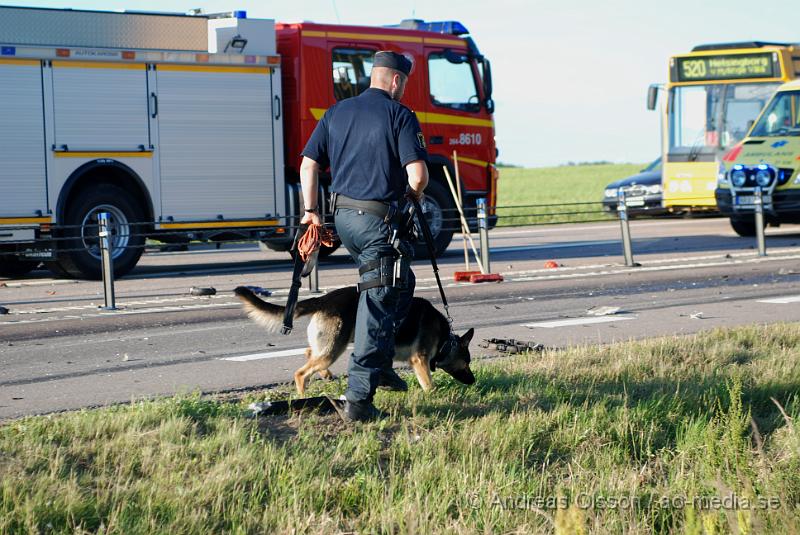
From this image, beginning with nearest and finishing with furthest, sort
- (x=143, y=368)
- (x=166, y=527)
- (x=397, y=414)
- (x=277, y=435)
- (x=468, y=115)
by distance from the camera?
1. (x=166, y=527)
2. (x=277, y=435)
3. (x=397, y=414)
4. (x=143, y=368)
5. (x=468, y=115)

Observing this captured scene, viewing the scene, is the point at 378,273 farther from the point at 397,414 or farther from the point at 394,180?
the point at 397,414

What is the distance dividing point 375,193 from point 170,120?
33.8ft

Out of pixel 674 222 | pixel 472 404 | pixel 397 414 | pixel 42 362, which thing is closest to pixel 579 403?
pixel 472 404

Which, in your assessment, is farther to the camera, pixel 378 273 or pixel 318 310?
pixel 318 310

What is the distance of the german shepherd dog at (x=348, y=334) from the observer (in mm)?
6711

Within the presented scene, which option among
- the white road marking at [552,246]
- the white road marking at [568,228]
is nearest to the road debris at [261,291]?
the white road marking at [552,246]

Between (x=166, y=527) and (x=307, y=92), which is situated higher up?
(x=307, y=92)

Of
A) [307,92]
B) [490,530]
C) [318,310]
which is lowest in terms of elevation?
[490,530]

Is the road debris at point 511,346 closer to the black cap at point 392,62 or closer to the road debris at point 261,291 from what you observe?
the black cap at point 392,62

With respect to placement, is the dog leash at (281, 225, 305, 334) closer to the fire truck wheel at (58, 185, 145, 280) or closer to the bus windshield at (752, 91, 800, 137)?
the fire truck wheel at (58, 185, 145, 280)

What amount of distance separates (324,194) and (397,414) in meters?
10.4

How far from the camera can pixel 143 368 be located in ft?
27.7

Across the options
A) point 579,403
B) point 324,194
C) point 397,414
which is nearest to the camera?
point 397,414

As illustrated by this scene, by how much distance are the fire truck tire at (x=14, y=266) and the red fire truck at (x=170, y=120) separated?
1.0 inches
